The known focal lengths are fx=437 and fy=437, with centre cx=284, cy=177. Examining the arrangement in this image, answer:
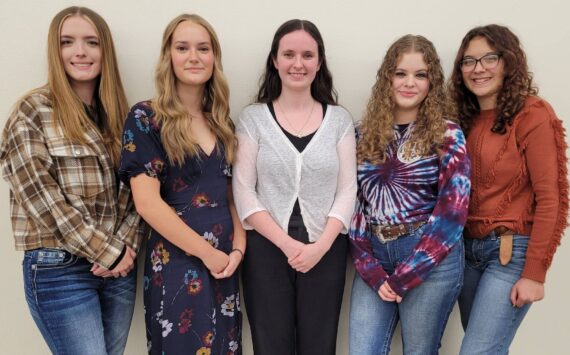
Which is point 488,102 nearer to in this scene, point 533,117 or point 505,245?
point 533,117

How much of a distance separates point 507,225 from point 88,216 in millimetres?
1531

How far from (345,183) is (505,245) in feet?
2.08

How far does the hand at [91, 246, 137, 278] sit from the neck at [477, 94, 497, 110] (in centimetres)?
152

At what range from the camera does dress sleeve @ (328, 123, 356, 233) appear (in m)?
1.73

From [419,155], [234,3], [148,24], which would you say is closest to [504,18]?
[419,155]

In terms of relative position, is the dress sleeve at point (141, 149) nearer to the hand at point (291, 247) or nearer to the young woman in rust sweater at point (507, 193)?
the hand at point (291, 247)

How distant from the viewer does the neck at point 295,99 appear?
1818mm

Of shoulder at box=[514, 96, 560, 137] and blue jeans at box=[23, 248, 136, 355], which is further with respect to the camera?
shoulder at box=[514, 96, 560, 137]

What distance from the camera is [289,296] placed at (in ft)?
5.74

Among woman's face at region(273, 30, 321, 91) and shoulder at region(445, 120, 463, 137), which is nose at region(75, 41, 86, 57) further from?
shoulder at region(445, 120, 463, 137)

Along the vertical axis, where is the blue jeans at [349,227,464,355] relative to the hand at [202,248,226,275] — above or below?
below

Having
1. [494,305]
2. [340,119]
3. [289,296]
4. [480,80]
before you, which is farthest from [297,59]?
[494,305]

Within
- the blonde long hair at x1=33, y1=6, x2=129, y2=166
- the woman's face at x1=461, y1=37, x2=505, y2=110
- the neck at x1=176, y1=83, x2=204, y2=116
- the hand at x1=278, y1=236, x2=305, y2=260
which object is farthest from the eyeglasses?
the blonde long hair at x1=33, y1=6, x2=129, y2=166

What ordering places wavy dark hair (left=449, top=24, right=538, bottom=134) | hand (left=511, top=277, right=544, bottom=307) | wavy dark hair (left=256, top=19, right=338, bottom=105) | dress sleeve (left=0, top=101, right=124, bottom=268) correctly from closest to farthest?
1. dress sleeve (left=0, top=101, right=124, bottom=268)
2. hand (left=511, top=277, right=544, bottom=307)
3. wavy dark hair (left=449, top=24, right=538, bottom=134)
4. wavy dark hair (left=256, top=19, right=338, bottom=105)
